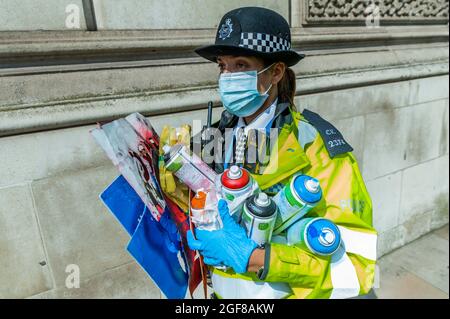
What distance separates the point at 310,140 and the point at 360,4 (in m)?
2.38

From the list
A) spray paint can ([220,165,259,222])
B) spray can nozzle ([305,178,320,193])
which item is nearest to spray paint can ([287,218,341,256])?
spray can nozzle ([305,178,320,193])

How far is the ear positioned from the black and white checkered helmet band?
0.10 metres

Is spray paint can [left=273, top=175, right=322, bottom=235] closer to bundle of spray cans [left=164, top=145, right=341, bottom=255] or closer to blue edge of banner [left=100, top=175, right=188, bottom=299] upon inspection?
bundle of spray cans [left=164, top=145, right=341, bottom=255]

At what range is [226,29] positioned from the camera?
156 cm

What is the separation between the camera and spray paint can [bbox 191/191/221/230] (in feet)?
4.65

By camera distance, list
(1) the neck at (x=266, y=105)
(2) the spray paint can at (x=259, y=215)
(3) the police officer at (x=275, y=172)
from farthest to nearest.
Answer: (1) the neck at (x=266, y=105) → (3) the police officer at (x=275, y=172) → (2) the spray paint can at (x=259, y=215)

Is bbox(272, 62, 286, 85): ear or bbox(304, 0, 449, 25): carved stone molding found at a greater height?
bbox(304, 0, 449, 25): carved stone molding

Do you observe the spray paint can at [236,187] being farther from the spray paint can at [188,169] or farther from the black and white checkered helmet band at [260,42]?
the black and white checkered helmet band at [260,42]

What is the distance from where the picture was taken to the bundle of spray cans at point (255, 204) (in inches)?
51.8

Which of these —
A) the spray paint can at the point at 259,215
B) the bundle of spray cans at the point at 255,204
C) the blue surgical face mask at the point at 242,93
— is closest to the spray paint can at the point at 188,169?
the bundle of spray cans at the point at 255,204

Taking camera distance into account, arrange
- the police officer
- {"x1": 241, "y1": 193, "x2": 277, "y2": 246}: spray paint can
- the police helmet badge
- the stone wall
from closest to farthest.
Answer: {"x1": 241, "y1": 193, "x2": 277, "y2": 246}: spray paint can
the police officer
the police helmet badge
the stone wall

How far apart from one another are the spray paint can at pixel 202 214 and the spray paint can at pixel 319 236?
375 mm
